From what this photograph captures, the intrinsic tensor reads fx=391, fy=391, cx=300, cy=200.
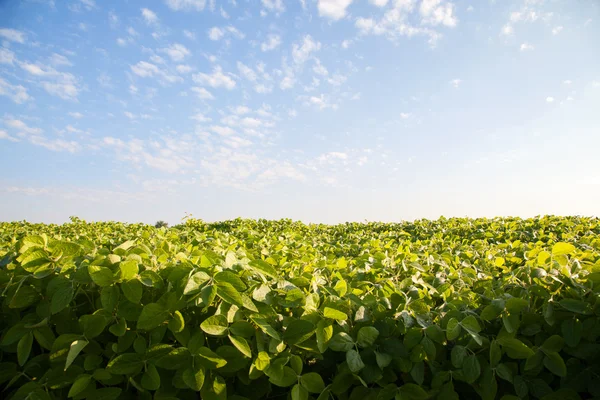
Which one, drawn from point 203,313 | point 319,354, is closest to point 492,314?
point 319,354

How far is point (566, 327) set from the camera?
2.33 m

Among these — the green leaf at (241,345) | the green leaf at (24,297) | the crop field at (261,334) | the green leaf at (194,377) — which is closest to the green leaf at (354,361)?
the crop field at (261,334)

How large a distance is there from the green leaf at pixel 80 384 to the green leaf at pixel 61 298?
0.34 m

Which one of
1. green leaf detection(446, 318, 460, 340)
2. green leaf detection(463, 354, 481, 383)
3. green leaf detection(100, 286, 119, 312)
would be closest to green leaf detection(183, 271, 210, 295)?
green leaf detection(100, 286, 119, 312)

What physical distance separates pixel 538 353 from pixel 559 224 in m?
7.98

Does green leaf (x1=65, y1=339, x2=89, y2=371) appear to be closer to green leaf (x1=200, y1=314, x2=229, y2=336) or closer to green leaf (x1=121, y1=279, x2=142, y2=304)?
green leaf (x1=121, y1=279, x2=142, y2=304)

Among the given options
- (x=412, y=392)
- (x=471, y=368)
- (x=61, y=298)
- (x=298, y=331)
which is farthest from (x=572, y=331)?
(x=61, y=298)

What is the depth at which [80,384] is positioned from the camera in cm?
183

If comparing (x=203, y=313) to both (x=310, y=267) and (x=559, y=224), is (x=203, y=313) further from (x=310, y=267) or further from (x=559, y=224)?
(x=559, y=224)

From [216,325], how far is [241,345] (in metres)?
0.15

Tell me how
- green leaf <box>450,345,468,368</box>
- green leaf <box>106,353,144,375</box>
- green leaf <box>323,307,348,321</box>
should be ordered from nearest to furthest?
green leaf <box>106,353,144,375</box>, green leaf <box>323,307,348,321</box>, green leaf <box>450,345,468,368</box>

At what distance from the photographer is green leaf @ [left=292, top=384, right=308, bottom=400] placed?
1846 mm

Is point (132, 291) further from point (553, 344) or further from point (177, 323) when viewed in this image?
point (553, 344)

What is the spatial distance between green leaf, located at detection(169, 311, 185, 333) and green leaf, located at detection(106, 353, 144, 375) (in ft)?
0.74
